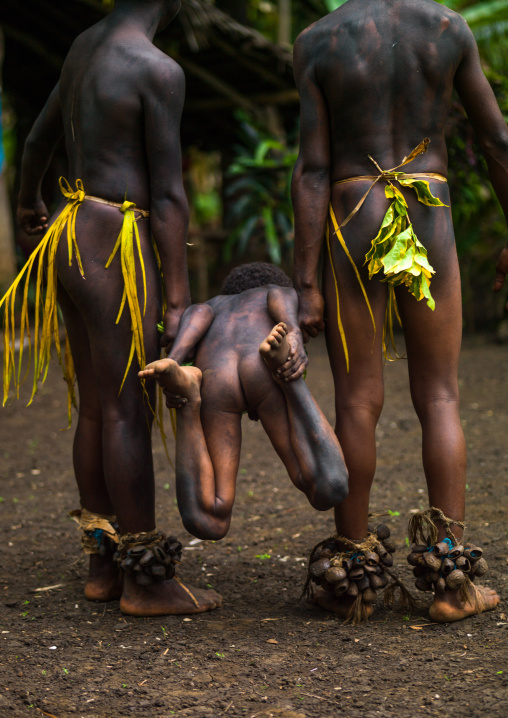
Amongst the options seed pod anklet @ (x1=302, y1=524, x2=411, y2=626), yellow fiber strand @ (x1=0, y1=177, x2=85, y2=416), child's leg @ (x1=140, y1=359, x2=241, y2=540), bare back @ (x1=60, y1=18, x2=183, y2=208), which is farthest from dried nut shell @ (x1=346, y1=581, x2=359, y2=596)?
bare back @ (x1=60, y1=18, x2=183, y2=208)

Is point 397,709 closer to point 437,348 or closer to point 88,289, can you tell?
point 437,348

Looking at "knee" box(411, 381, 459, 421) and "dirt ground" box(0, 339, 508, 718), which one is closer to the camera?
"dirt ground" box(0, 339, 508, 718)

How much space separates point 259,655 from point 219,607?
0.45 meters

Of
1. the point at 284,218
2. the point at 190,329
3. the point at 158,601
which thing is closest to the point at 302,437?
the point at 190,329

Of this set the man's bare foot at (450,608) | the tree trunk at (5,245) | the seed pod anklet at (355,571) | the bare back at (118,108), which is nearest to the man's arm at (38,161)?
the bare back at (118,108)

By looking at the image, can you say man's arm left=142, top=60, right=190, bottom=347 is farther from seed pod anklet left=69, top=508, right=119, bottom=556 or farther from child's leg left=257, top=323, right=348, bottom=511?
seed pod anklet left=69, top=508, right=119, bottom=556

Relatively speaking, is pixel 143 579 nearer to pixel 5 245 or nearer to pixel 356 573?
pixel 356 573

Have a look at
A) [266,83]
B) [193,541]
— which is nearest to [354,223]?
[193,541]

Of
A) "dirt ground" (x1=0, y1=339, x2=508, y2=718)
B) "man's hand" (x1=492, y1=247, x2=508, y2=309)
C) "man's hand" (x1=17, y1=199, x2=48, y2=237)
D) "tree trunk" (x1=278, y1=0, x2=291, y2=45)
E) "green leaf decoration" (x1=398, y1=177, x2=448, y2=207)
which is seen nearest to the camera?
"dirt ground" (x1=0, y1=339, x2=508, y2=718)

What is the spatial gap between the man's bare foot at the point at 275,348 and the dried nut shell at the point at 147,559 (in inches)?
31.4

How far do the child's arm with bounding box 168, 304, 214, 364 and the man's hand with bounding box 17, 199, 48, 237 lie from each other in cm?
95

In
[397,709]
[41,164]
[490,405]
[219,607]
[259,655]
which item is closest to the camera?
[397,709]

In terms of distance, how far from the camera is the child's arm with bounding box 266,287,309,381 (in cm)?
236

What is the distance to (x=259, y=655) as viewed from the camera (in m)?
2.34
